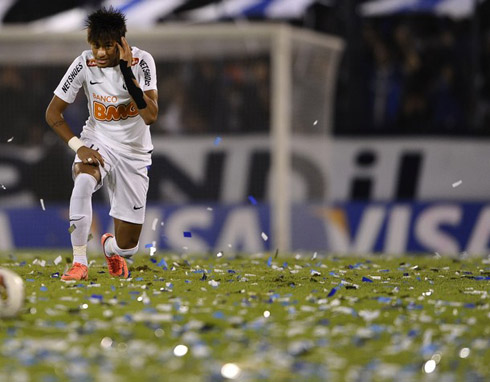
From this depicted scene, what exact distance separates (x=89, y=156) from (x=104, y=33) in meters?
0.94

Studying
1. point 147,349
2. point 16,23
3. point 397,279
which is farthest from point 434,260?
point 16,23

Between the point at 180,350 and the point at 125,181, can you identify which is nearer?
the point at 180,350

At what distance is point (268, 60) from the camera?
12695 mm

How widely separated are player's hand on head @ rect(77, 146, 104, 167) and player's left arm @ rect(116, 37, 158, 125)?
47 centimetres

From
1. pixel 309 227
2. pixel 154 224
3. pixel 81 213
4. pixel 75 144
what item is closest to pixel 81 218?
pixel 81 213

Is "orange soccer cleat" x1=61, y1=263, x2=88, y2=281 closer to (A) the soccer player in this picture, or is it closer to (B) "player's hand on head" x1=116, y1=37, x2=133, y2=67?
(A) the soccer player

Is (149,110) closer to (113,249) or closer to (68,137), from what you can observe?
(68,137)

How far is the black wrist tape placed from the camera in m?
7.71

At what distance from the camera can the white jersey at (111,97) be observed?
8.12m

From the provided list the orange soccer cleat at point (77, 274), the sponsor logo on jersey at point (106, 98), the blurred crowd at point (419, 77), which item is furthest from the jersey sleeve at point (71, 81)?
the blurred crowd at point (419, 77)

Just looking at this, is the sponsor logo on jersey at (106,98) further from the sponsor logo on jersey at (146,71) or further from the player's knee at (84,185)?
the player's knee at (84,185)

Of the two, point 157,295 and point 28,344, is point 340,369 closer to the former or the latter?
point 28,344

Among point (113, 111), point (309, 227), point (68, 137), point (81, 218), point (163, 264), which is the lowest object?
point (309, 227)

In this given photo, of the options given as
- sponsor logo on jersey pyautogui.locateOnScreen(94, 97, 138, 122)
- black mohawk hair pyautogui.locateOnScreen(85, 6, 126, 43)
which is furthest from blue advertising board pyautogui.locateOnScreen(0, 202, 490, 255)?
black mohawk hair pyautogui.locateOnScreen(85, 6, 126, 43)
